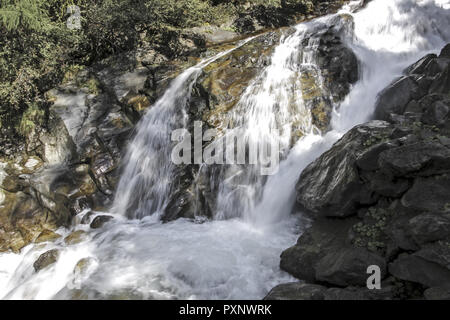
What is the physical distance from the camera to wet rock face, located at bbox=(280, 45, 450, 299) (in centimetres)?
418

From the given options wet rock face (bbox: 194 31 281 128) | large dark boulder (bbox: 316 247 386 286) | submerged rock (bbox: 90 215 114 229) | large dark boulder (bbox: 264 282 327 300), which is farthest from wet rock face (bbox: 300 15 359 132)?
submerged rock (bbox: 90 215 114 229)

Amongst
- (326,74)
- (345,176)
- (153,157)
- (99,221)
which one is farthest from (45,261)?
(326,74)

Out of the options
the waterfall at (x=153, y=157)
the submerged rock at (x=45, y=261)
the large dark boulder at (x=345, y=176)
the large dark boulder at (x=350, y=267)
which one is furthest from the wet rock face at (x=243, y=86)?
the large dark boulder at (x=350, y=267)

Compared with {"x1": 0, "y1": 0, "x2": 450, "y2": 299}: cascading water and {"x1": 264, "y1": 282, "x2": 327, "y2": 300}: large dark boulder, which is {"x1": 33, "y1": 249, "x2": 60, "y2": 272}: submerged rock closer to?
{"x1": 0, "y1": 0, "x2": 450, "y2": 299}: cascading water

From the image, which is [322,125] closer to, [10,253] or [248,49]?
[248,49]

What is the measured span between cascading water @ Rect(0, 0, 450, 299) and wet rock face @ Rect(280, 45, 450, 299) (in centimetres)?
86

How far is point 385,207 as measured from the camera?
520 centimetres

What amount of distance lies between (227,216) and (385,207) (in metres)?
3.44

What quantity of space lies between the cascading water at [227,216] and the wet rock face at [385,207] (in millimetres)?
857

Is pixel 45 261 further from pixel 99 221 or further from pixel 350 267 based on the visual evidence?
pixel 350 267

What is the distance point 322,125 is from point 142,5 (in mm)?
7360

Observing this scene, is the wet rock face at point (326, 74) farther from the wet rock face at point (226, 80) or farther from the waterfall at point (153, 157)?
the waterfall at point (153, 157)

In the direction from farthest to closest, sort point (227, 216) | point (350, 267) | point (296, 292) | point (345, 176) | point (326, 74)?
1. point (326, 74)
2. point (227, 216)
3. point (345, 176)
4. point (296, 292)
5. point (350, 267)

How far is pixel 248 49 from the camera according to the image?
9.62m
